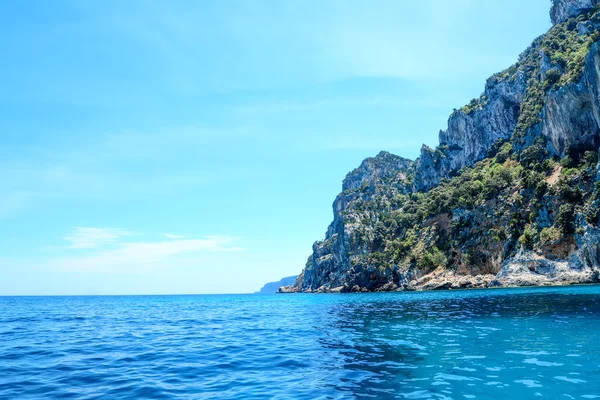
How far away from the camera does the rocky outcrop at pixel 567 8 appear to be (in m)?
148

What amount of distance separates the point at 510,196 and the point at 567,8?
104m

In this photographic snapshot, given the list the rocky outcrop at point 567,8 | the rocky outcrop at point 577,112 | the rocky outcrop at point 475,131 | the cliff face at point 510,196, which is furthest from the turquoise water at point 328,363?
the rocky outcrop at point 567,8

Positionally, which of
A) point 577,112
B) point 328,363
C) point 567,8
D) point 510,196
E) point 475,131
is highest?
point 567,8

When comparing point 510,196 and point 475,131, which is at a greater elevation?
point 475,131

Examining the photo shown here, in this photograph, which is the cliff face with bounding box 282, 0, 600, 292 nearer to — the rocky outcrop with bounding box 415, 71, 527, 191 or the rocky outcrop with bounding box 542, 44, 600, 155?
the rocky outcrop with bounding box 542, 44, 600, 155

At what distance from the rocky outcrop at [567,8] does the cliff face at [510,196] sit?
413 mm

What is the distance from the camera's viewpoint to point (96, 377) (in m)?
14.0

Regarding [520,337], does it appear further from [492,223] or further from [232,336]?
[492,223]

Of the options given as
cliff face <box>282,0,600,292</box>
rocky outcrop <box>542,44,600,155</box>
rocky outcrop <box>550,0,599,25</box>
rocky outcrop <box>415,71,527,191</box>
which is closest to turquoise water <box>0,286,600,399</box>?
cliff face <box>282,0,600,292</box>

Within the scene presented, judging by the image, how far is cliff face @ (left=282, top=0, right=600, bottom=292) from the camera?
85312 millimetres

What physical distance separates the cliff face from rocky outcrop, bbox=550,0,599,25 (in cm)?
41

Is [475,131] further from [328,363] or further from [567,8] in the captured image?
[328,363]

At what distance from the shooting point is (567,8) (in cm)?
15425

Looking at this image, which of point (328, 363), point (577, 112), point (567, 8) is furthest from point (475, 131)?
point (328, 363)
